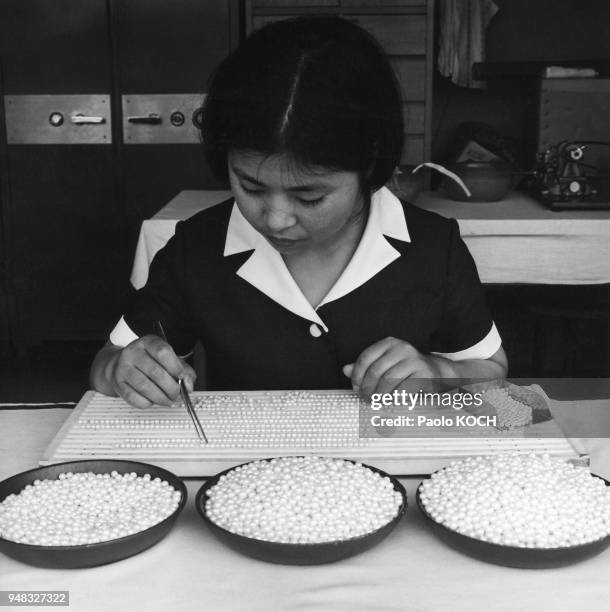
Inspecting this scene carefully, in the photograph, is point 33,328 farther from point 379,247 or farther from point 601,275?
point 379,247

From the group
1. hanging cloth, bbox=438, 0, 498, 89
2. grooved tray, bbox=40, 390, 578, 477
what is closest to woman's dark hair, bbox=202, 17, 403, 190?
grooved tray, bbox=40, 390, 578, 477

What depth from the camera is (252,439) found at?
1085mm

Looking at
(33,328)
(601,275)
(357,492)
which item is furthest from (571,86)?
(357,492)

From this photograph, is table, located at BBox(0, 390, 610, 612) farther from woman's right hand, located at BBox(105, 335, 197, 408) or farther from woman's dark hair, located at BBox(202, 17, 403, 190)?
woman's dark hair, located at BBox(202, 17, 403, 190)

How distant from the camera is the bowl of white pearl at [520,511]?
0.80 meters

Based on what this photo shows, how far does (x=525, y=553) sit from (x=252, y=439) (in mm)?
401

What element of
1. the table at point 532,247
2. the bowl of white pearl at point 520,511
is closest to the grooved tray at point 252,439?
the bowl of white pearl at point 520,511

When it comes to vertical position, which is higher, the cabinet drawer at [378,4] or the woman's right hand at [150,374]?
the cabinet drawer at [378,4]

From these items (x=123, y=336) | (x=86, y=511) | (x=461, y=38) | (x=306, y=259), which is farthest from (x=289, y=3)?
(x=86, y=511)

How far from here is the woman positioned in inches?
44.2

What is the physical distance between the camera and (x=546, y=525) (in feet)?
2.67

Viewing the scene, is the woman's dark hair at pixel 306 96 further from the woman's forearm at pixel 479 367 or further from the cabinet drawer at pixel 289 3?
the cabinet drawer at pixel 289 3

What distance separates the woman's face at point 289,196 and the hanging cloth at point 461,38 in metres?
2.77

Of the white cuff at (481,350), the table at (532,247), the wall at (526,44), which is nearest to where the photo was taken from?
the white cuff at (481,350)
